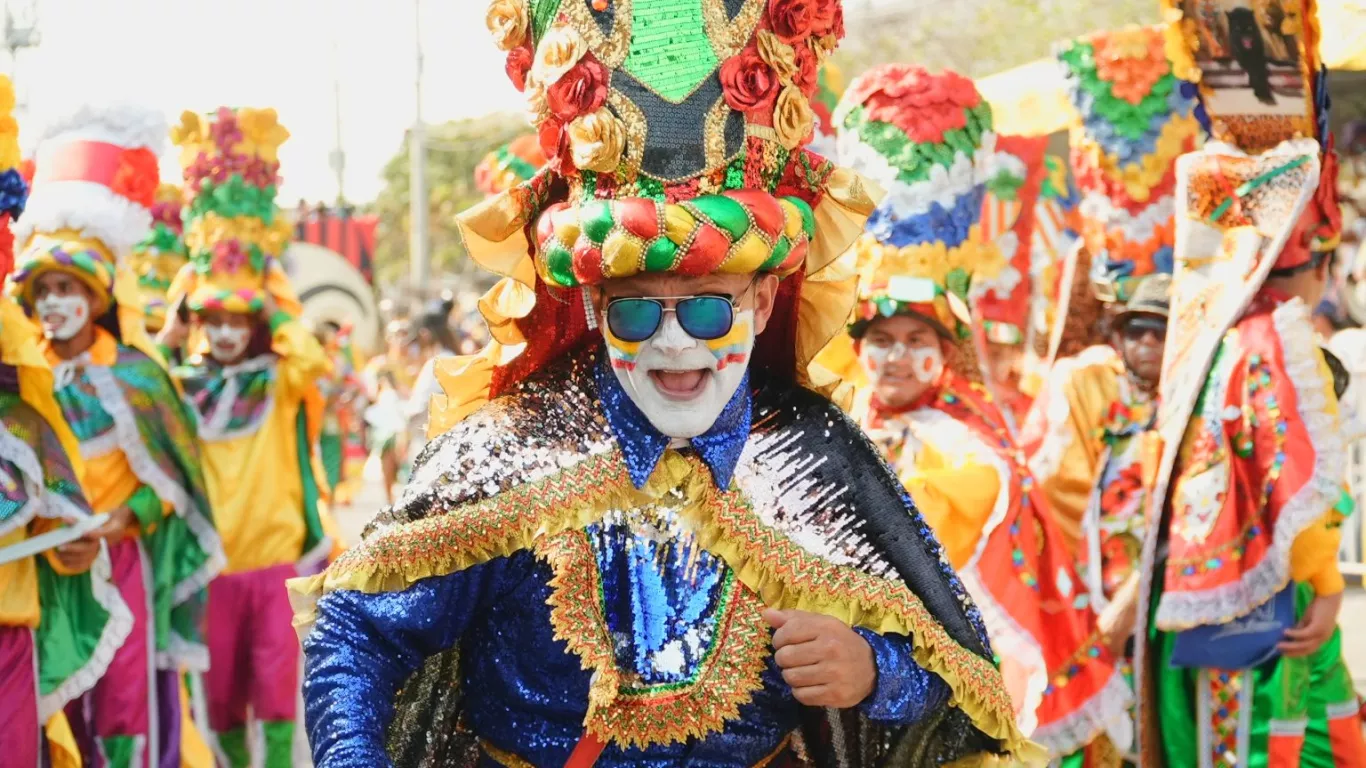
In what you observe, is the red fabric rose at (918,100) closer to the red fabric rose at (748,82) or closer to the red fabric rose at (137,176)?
the red fabric rose at (137,176)

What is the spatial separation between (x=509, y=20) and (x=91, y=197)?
4.25 meters

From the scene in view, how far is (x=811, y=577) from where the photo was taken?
3.22 m

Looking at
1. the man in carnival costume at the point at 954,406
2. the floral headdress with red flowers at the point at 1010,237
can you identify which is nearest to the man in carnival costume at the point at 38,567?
the man in carnival costume at the point at 954,406

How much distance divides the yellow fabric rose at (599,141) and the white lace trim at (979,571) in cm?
294

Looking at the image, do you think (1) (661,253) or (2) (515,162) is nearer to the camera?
(1) (661,253)

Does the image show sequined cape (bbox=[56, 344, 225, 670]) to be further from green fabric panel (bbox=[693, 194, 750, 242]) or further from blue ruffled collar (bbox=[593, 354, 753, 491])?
green fabric panel (bbox=[693, 194, 750, 242])

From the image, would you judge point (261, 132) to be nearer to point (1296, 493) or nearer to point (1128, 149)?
point (1128, 149)

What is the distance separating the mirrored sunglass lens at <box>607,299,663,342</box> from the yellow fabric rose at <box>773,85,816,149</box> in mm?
381

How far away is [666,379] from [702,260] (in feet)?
0.81

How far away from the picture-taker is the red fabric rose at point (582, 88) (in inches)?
121

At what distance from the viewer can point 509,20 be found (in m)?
3.19

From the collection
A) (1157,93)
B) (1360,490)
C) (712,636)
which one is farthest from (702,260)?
(1360,490)

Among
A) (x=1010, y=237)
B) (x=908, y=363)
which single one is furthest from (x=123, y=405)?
(x=1010, y=237)

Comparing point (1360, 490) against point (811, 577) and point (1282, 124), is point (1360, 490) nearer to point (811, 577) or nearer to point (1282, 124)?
point (1282, 124)
